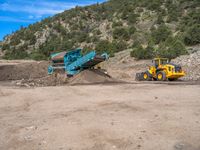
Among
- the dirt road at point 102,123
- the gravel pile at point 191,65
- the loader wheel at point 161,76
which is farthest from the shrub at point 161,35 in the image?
the dirt road at point 102,123

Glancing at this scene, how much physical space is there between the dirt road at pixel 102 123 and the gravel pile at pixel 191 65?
33.0 feet

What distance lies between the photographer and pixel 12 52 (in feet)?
187

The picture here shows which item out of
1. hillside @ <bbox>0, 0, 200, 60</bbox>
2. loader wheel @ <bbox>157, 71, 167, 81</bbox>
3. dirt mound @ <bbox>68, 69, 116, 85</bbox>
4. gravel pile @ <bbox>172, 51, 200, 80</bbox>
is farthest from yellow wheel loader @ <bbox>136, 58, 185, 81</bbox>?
hillside @ <bbox>0, 0, 200, 60</bbox>

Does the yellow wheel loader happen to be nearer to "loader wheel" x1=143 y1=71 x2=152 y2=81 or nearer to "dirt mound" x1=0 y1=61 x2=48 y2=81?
"loader wheel" x1=143 y1=71 x2=152 y2=81

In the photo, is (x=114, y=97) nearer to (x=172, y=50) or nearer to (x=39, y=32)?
(x=172, y=50)

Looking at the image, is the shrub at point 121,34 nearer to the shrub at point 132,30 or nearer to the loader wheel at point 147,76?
the shrub at point 132,30

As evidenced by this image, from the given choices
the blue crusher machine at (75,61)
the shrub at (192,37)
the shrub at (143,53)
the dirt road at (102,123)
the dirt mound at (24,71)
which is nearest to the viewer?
the dirt road at (102,123)

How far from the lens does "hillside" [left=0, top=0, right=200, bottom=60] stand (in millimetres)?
38850

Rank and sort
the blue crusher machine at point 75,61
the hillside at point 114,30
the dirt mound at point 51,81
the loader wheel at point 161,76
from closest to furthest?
the dirt mound at point 51,81 < the blue crusher machine at point 75,61 < the loader wheel at point 161,76 < the hillside at point 114,30

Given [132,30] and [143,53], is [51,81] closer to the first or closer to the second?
[143,53]

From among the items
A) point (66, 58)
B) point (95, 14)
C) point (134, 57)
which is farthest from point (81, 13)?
point (66, 58)

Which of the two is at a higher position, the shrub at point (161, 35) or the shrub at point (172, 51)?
the shrub at point (161, 35)

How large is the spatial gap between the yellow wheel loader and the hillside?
9.68 metres

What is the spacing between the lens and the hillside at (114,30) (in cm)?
3885
